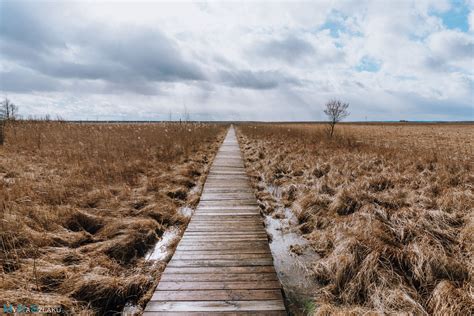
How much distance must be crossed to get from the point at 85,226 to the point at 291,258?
3.84m

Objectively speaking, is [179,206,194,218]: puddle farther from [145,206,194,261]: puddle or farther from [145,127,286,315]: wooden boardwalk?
[145,206,194,261]: puddle

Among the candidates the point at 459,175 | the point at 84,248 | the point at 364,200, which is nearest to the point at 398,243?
the point at 364,200

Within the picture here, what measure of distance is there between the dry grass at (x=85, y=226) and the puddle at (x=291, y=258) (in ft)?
6.08

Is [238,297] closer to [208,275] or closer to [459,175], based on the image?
[208,275]

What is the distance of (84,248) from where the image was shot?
12.3 ft

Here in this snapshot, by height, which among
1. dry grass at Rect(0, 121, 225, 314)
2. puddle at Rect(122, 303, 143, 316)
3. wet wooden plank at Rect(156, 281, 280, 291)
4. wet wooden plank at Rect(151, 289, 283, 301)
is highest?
dry grass at Rect(0, 121, 225, 314)

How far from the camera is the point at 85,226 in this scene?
14.8 ft

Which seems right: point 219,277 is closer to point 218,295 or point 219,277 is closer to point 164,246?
point 218,295

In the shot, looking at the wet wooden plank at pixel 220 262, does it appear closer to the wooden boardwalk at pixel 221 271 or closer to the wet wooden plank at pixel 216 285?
the wooden boardwalk at pixel 221 271

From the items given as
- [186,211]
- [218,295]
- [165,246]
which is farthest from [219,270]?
[186,211]

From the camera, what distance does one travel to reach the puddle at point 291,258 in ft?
10.3

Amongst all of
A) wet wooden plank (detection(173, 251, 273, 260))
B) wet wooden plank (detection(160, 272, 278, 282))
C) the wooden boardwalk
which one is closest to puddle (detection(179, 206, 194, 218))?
the wooden boardwalk

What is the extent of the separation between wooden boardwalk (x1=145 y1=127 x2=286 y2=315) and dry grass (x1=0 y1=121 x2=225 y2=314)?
0.40 metres

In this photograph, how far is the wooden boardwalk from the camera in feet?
9.10
